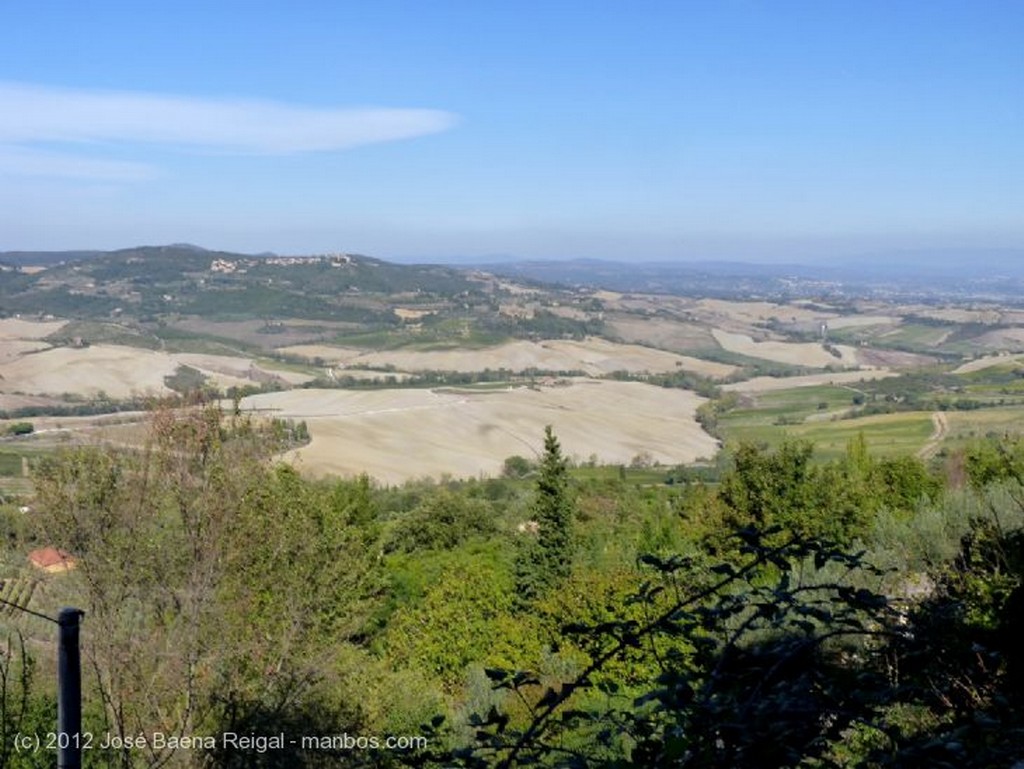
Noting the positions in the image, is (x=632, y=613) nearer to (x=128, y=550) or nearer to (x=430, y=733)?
(x=128, y=550)

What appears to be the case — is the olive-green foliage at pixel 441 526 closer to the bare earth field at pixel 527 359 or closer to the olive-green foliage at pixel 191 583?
the olive-green foliage at pixel 191 583

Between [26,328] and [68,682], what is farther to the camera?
[26,328]

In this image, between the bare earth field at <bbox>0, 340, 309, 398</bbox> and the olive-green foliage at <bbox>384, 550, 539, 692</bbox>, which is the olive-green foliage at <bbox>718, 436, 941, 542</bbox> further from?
the bare earth field at <bbox>0, 340, 309, 398</bbox>

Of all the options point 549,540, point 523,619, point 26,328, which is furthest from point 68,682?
point 26,328

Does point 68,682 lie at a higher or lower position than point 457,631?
higher

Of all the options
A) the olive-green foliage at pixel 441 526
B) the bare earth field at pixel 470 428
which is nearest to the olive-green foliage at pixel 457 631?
the olive-green foliage at pixel 441 526

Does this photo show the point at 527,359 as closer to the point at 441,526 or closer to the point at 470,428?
the point at 470,428
